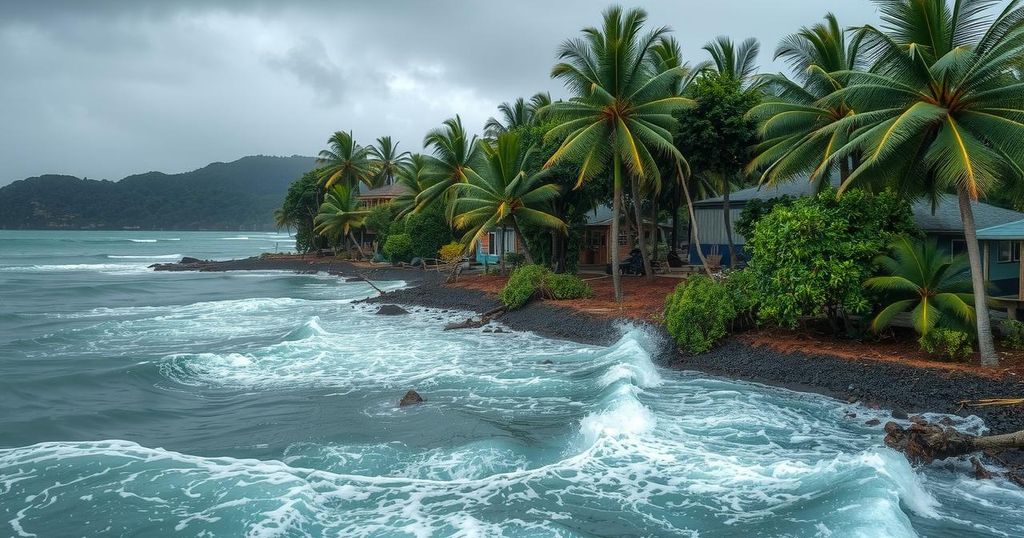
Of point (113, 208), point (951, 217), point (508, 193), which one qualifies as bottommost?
point (951, 217)

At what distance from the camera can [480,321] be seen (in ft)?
76.8

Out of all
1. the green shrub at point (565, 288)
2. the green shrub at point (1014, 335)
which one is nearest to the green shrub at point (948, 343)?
the green shrub at point (1014, 335)

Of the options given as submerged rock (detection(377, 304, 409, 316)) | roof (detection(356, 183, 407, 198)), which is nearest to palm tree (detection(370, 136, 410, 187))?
roof (detection(356, 183, 407, 198))

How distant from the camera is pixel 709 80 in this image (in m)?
22.2

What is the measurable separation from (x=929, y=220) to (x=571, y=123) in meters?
10.9

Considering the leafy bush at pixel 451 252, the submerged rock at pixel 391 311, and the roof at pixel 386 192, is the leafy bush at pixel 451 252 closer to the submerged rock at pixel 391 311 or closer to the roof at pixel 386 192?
the submerged rock at pixel 391 311

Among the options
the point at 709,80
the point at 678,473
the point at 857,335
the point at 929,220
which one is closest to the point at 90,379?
the point at 678,473

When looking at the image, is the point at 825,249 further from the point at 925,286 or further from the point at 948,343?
the point at 948,343

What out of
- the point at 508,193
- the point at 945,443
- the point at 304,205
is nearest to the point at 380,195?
the point at 304,205

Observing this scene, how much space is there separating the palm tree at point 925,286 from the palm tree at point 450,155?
21.2 meters

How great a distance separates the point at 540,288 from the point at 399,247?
21.8 meters

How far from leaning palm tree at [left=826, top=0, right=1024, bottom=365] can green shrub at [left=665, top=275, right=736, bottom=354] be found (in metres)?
4.74

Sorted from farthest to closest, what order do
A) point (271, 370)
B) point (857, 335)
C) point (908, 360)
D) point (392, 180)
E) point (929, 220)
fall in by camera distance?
point (392, 180) < point (929, 220) < point (271, 370) < point (857, 335) < point (908, 360)

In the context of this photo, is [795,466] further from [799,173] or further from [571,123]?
[571,123]
